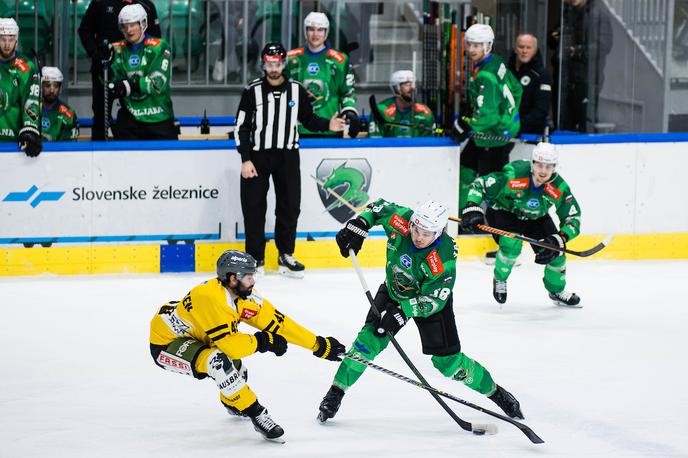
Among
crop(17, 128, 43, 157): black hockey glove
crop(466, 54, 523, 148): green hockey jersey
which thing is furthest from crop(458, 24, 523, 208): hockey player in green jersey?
crop(17, 128, 43, 157): black hockey glove

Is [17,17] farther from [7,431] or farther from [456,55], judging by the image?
[7,431]

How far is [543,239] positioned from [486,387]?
2407 millimetres

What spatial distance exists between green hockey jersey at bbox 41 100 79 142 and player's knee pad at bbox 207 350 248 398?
4508mm

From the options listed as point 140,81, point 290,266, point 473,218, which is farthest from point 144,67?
point 473,218

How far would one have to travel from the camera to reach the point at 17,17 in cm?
1164

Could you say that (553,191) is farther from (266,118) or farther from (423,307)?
(423,307)

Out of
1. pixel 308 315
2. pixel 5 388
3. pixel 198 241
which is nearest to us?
pixel 5 388

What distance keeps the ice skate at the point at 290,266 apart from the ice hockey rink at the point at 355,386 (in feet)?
0.30

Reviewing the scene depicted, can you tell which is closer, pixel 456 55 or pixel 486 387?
pixel 486 387

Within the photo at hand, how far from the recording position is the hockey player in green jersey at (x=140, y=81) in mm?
8961

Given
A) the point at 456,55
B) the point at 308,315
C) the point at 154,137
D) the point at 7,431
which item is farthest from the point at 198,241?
the point at 7,431

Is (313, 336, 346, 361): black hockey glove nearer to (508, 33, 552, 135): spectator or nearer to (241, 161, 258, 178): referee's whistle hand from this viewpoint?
(241, 161, 258, 178): referee's whistle hand

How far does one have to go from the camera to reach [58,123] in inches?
375

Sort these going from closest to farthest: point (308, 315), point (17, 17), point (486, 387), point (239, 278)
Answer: point (239, 278), point (486, 387), point (308, 315), point (17, 17)
